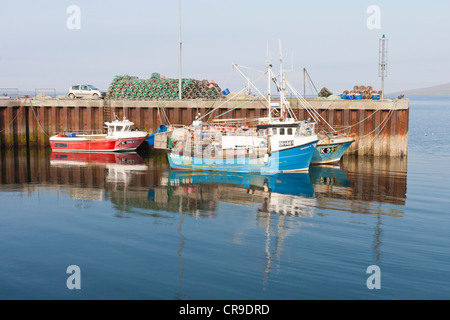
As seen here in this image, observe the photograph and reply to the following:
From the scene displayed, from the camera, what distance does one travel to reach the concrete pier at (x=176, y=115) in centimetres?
3897

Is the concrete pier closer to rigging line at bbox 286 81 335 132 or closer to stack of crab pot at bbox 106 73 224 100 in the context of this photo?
rigging line at bbox 286 81 335 132

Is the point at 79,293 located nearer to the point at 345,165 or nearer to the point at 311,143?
the point at 311,143

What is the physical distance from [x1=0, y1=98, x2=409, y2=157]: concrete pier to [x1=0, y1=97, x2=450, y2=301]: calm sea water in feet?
21.3

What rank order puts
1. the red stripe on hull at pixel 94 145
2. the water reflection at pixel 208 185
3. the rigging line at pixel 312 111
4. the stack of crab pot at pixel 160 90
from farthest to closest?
1. the stack of crab pot at pixel 160 90
2. the red stripe on hull at pixel 94 145
3. the rigging line at pixel 312 111
4. the water reflection at pixel 208 185

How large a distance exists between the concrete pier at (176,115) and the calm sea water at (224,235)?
6.50m

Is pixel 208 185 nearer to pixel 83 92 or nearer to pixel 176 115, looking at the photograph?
pixel 176 115

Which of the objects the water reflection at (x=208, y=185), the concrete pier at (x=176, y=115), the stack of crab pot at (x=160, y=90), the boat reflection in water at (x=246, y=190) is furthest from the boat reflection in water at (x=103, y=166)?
the stack of crab pot at (x=160, y=90)

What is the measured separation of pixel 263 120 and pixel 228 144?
3602mm

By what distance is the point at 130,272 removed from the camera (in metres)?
15.1

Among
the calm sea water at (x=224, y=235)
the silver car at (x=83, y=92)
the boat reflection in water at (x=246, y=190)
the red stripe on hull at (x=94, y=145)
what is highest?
the silver car at (x=83, y=92)

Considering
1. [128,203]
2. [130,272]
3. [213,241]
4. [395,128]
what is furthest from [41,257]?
[395,128]

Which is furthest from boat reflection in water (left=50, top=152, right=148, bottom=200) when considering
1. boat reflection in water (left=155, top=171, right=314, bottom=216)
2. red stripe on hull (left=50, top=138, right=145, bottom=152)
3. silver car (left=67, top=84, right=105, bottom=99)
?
silver car (left=67, top=84, right=105, bottom=99)

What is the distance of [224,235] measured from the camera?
18.9 m

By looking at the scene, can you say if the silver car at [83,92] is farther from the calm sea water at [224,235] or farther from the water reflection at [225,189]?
the calm sea water at [224,235]
